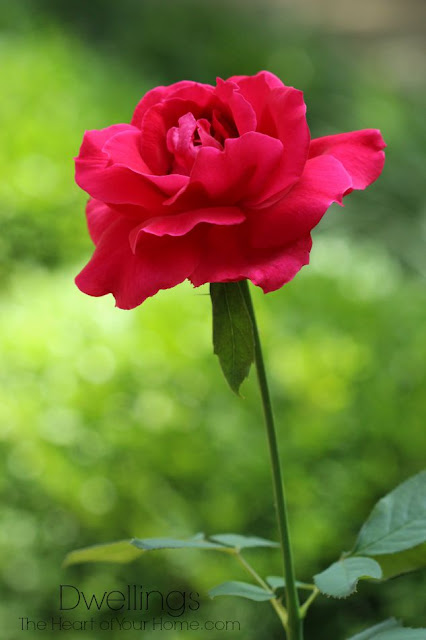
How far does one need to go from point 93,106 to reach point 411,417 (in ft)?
6.14

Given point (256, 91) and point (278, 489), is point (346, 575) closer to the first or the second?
point (278, 489)

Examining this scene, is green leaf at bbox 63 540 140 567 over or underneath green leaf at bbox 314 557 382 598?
over

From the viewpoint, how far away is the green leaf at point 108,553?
55 cm

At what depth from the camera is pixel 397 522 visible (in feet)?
Answer: 1.74

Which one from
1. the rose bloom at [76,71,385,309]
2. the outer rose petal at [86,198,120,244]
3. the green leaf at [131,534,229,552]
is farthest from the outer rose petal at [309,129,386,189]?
the green leaf at [131,534,229,552]

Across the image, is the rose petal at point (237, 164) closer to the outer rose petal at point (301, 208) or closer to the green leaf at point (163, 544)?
the outer rose petal at point (301, 208)

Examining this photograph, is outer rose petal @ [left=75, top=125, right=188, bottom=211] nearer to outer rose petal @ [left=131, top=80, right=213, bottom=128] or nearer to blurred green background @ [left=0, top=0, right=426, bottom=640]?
outer rose petal @ [left=131, top=80, right=213, bottom=128]

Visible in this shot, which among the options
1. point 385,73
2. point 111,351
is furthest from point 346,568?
point 385,73

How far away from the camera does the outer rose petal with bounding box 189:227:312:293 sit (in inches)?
16.1

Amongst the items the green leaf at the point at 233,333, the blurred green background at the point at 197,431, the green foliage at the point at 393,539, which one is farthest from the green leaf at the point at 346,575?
the blurred green background at the point at 197,431

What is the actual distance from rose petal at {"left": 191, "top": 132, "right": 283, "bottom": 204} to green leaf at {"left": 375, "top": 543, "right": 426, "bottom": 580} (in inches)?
10.3

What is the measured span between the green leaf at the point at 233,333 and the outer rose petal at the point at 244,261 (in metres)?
0.03

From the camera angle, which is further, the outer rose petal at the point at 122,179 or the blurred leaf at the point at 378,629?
the blurred leaf at the point at 378,629

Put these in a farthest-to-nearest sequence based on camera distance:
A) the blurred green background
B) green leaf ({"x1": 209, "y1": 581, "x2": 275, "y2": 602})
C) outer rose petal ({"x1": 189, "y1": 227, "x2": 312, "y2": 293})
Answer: the blurred green background, green leaf ({"x1": 209, "y1": 581, "x2": 275, "y2": 602}), outer rose petal ({"x1": 189, "y1": 227, "x2": 312, "y2": 293})
